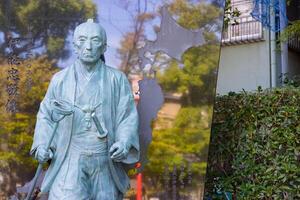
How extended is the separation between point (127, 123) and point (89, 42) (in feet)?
2.41

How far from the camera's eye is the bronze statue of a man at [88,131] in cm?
390

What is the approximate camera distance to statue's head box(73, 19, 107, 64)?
4039 mm

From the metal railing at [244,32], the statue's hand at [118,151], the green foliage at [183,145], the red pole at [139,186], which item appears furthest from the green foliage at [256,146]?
the metal railing at [244,32]

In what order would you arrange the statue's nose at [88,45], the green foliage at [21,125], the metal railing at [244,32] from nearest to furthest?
the statue's nose at [88,45], the green foliage at [21,125], the metal railing at [244,32]

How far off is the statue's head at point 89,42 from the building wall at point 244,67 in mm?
5953

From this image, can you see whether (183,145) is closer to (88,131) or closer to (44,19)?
(88,131)

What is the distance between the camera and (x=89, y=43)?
4.04 m

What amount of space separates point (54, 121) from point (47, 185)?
20.4 inches

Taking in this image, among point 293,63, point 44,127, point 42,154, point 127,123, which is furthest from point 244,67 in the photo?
point 42,154

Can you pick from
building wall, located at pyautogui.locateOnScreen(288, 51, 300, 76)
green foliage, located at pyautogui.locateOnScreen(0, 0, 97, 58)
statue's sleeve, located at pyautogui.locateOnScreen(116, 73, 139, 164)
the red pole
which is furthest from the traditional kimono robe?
building wall, located at pyautogui.locateOnScreen(288, 51, 300, 76)

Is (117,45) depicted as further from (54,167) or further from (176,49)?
(54,167)

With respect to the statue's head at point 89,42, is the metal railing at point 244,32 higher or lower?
higher

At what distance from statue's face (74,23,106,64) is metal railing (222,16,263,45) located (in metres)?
6.42

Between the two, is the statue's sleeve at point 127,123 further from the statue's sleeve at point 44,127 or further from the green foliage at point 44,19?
the green foliage at point 44,19
